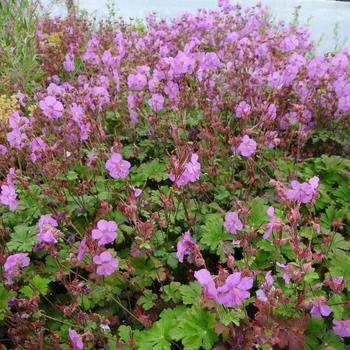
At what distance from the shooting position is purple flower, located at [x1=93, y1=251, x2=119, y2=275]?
175 cm

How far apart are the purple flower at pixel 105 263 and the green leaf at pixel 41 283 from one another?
1.17ft

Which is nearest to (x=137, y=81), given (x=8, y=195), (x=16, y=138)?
(x=16, y=138)

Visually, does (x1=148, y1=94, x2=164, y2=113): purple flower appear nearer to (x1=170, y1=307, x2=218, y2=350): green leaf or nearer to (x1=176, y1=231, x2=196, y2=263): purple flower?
(x1=176, y1=231, x2=196, y2=263): purple flower

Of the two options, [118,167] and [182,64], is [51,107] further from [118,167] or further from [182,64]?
[182,64]

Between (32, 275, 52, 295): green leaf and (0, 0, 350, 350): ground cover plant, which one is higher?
(0, 0, 350, 350): ground cover plant

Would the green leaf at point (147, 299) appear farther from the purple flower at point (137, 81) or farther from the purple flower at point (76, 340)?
the purple flower at point (137, 81)

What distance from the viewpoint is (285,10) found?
21.8ft

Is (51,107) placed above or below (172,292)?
above

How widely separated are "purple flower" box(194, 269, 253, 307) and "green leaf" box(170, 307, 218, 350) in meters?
0.31

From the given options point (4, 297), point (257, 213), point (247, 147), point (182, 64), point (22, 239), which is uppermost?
point (182, 64)

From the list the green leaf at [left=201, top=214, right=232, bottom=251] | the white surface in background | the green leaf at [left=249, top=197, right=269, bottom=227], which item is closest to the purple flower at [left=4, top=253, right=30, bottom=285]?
the green leaf at [left=201, top=214, right=232, bottom=251]

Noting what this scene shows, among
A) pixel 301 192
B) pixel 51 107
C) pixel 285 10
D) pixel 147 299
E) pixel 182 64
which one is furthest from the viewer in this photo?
pixel 285 10

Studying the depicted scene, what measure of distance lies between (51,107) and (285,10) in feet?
16.4

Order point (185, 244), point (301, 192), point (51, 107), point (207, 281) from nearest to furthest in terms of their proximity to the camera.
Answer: point (207, 281) → point (185, 244) → point (301, 192) → point (51, 107)
